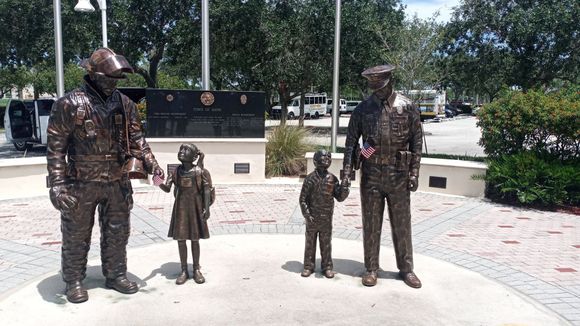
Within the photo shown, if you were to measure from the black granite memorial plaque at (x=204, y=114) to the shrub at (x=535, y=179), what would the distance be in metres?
4.88

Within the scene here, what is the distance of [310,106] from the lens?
146 feet

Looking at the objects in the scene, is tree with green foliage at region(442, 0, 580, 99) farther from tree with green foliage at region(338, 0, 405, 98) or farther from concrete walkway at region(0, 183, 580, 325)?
concrete walkway at region(0, 183, 580, 325)

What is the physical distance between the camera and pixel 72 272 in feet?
14.4

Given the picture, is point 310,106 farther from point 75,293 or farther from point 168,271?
point 75,293

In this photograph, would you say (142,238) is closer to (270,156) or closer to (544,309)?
(544,309)

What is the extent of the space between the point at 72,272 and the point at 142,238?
88.8 inches

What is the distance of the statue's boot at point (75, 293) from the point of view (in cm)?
436

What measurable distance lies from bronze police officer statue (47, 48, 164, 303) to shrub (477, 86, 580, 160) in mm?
7157

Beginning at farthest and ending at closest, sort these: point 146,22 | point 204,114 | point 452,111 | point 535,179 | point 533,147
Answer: point 452,111 < point 146,22 < point 204,114 < point 533,147 < point 535,179

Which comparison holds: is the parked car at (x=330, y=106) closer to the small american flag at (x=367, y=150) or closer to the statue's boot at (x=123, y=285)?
the small american flag at (x=367, y=150)

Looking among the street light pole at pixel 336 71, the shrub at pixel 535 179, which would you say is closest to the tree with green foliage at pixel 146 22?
the street light pole at pixel 336 71

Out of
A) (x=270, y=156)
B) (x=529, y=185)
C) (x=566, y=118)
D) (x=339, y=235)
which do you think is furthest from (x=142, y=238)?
(x=566, y=118)

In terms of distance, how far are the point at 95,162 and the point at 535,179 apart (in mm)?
7377

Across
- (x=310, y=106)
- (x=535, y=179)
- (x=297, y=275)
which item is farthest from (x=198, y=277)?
(x=310, y=106)
